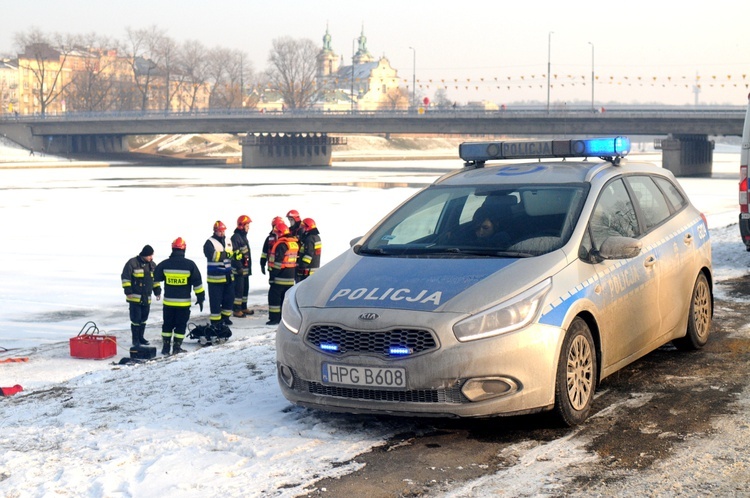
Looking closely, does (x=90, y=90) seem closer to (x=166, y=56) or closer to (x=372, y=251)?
(x=166, y=56)

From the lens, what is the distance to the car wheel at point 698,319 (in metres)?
7.64

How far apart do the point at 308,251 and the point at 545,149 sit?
6575mm

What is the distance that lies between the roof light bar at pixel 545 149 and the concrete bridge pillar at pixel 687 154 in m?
63.4

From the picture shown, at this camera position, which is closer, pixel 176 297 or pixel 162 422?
pixel 162 422

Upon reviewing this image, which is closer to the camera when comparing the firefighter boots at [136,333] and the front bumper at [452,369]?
the front bumper at [452,369]

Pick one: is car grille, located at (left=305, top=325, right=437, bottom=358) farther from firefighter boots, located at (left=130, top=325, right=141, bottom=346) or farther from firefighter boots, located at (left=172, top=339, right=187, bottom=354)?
firefighter boots, located at (left=130, top=325, right=141, bottom=346)

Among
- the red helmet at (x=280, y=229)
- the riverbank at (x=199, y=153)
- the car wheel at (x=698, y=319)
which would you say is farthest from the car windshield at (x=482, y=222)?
the riverbank at (x=199, y=153)

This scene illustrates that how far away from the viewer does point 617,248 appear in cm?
612

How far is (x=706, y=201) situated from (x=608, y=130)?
39221 millimetres

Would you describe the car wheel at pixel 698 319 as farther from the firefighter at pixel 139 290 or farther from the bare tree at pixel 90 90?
the bare tree at pixel 90 90

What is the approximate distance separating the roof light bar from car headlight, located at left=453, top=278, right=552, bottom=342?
6.14 ft

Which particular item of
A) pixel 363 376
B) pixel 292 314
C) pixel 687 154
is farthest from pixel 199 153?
pixel 363 376

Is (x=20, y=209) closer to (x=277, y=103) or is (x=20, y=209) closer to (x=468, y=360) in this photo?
(x=468, y=360)

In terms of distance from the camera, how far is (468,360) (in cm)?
532
